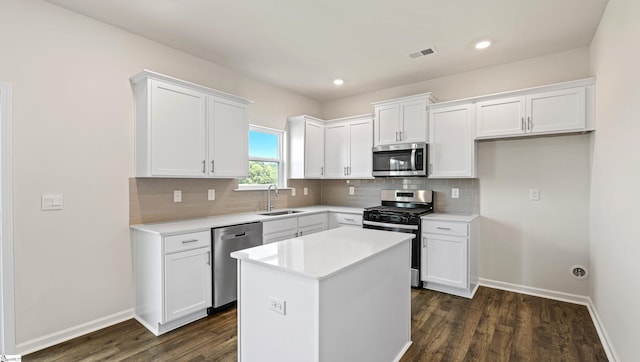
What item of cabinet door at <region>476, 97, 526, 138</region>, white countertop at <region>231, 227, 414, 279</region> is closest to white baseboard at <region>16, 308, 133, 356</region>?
white countertop at <region>231, 227, 414, 279</region>

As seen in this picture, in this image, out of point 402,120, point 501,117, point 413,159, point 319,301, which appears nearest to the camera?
point 319,301

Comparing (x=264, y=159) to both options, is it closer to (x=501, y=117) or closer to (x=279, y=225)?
(x=279, y=225)

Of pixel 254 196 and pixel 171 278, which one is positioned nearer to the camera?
pixel 171 278

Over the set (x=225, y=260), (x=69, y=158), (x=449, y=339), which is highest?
(x=69, y=158)

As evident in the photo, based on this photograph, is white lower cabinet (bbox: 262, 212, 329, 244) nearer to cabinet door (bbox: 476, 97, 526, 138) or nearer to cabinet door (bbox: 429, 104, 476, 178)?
cabinet door (bbox: 429, 104, 476, 178)

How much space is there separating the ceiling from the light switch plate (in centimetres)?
155

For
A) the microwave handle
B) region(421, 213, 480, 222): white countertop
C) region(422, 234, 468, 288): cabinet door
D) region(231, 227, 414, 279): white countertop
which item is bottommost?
region(422, 234, 468, 288): cabinet door

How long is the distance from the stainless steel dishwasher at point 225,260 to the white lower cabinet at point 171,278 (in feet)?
0.21

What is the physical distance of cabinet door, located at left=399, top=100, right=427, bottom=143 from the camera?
3878mm

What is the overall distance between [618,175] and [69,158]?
4.26 metres

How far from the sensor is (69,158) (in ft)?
8.25

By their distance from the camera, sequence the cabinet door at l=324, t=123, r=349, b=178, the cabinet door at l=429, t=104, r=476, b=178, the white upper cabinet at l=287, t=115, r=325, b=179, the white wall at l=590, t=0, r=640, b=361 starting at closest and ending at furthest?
the white wall at l=590, t=0, r=640, b=361 < the cabinet door at l=429, t=104, r=476, b=178 < the white upper cabinet at l=287, t=115, r=325, b=179 < the cabinet door at l=324, t=123, r=349, b=178

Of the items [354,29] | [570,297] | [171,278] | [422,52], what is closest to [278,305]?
[171,278]

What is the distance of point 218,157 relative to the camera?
→ 10.8 ft
